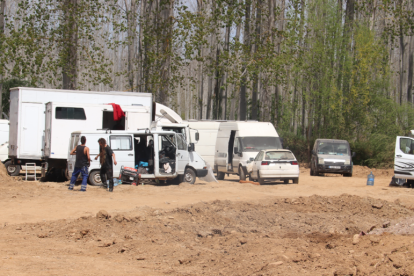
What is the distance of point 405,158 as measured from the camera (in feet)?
56.5

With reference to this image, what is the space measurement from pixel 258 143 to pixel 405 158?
6045mm

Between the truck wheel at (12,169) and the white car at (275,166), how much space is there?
33.0 feet

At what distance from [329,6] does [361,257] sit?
28617 mm

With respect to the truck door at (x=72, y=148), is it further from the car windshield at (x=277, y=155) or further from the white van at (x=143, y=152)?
the car windshield at (x=277, y=155)

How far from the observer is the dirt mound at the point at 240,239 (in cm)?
608

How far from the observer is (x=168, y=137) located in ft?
55.9

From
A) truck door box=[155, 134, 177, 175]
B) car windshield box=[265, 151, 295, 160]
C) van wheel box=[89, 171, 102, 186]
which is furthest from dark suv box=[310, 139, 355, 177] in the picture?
van wheel box=[89, 171, 102, 186]

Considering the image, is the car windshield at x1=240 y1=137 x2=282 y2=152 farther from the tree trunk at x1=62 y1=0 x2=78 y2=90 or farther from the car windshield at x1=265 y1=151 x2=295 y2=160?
Result: the tree trunk at x1=62 y1=0 x2=78 y2=90

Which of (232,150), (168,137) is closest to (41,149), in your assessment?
(168,137)

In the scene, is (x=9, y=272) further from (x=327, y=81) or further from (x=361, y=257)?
(x=327, y=81)

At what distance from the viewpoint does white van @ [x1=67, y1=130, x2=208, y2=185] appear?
53.9ft

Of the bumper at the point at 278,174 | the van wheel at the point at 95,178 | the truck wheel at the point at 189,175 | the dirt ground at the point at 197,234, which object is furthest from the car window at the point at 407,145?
the van wheel at the point at 95,178

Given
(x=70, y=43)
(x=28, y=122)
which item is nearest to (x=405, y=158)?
(x=28, y=122)

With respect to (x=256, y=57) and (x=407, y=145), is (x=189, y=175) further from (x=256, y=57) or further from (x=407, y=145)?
(x=256, y=57)
